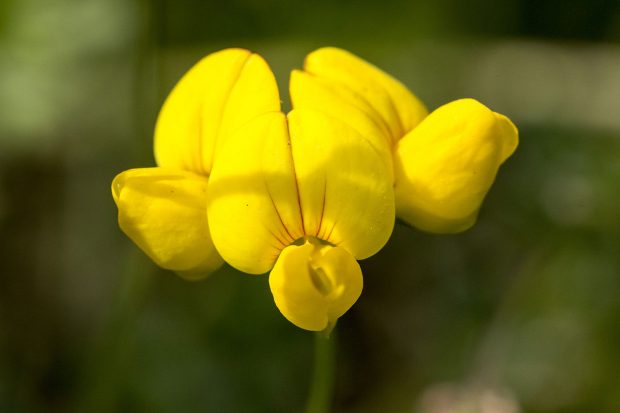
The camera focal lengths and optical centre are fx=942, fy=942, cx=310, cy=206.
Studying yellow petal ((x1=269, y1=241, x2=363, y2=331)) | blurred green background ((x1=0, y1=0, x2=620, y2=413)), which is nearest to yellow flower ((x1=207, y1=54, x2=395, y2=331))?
yellow petal ((x1=269, y1=241, x2=363, y2=331))

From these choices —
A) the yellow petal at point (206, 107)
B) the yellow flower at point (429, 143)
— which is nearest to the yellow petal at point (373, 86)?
the yellow flower at point (429, 143)

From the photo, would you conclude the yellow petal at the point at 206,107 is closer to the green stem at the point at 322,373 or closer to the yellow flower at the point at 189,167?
the yellow flower at the point at 189,167

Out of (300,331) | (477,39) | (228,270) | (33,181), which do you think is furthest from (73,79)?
(477,39)

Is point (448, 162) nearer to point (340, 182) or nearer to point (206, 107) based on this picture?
point (340, 182)

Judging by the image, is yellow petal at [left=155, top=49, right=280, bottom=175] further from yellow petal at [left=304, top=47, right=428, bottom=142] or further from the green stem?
the green stem

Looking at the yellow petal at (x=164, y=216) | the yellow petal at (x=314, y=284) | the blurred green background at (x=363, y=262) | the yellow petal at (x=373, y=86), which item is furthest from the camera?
the blurred green background at (x=363, y=262)

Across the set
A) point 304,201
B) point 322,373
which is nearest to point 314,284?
point 304,201
